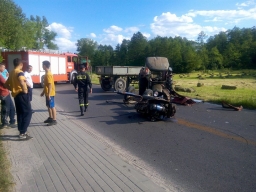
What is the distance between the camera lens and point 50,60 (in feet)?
71.4

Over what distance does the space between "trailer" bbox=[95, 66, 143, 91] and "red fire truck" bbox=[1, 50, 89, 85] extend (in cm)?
590

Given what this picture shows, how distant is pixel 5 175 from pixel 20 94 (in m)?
2.24

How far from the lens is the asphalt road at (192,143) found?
13.9 ft

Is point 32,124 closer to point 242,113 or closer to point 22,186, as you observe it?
point 22,186

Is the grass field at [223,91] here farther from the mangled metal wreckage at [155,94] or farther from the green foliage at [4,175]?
the green foliage at [4,175]

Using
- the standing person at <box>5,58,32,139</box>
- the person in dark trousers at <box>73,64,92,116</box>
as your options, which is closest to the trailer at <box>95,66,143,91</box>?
the person in dark trousers at <box>73,64,92,116</box>

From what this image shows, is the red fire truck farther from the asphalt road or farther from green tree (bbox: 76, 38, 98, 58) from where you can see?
green tree (bbox: 76, 38, 98, 58)

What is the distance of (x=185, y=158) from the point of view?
16.8ft

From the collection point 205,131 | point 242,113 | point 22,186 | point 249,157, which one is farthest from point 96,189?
point 242,113

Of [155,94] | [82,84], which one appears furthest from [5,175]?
[155,94]

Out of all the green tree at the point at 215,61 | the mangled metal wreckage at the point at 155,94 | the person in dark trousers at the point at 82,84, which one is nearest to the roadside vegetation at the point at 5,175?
the mangled metal wreckage at the point at 155,94

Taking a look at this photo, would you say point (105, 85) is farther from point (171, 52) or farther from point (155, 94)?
point (171, 52)

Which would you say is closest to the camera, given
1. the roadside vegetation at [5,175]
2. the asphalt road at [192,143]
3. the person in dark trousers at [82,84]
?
the roadside vegetation at [5,175]

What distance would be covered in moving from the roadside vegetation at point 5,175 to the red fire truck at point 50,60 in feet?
48.5
